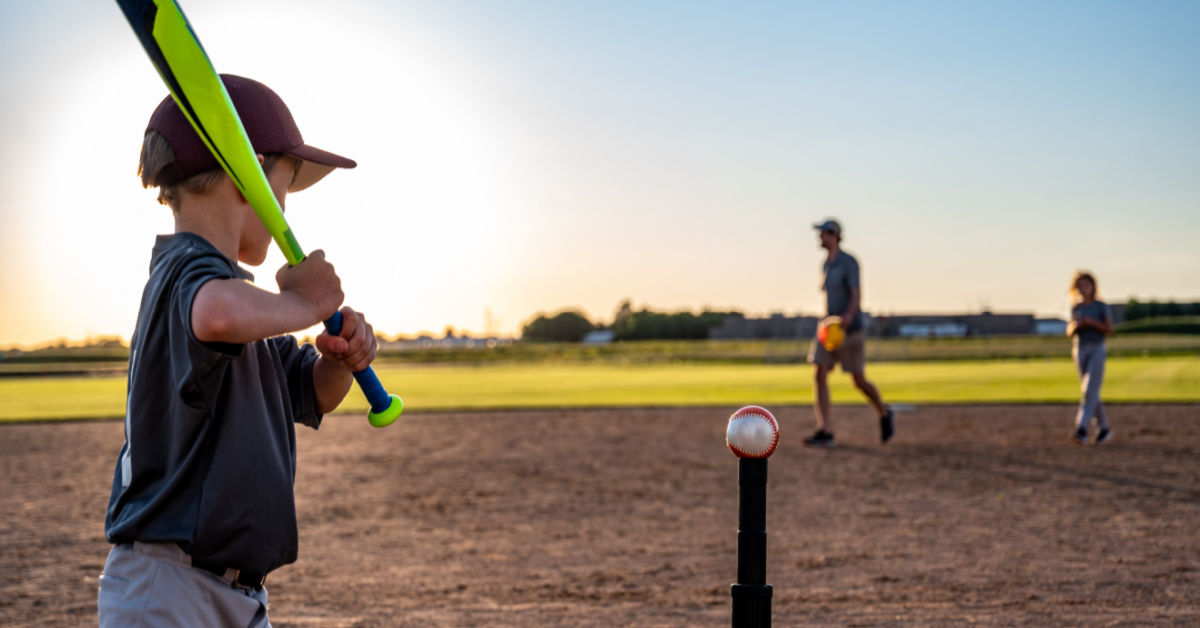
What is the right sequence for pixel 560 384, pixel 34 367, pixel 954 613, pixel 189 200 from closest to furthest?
pixel 189 200, pixel 954 613, pixel 560 384, pixel 34 367

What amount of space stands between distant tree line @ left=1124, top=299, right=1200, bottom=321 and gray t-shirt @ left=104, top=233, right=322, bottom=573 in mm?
88012

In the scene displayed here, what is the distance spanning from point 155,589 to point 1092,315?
10404 mm

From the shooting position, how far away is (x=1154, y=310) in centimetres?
8731

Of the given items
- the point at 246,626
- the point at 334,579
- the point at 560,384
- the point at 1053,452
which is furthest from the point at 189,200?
the point at 560,384

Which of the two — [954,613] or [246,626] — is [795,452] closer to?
[954,613]

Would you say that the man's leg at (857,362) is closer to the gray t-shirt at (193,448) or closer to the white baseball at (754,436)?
the white baseball at (754,436)

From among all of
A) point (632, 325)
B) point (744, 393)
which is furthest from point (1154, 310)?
point (744, 393)

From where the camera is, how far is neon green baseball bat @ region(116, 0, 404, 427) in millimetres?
1983

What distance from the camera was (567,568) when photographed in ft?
17.3

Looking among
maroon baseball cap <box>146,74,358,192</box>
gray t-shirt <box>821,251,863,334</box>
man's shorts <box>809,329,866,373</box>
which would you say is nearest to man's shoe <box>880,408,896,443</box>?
man's shorts <box>809,329,866,373</box>

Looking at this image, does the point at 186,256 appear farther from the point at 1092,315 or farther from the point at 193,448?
the point at 1092,315

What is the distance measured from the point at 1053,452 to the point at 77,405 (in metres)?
19.6

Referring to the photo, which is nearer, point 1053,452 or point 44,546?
point 44,546

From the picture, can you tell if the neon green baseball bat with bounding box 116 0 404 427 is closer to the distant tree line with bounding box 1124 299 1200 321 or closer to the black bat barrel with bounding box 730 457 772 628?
the black bat barrel with bounding box 730 457 772 628
